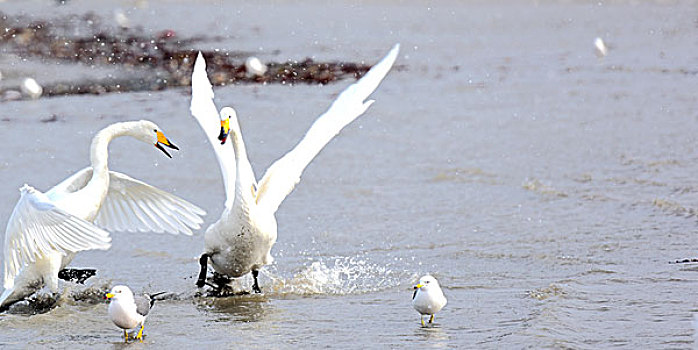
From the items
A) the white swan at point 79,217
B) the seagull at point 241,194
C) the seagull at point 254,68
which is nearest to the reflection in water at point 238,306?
the seagull at point 241,194

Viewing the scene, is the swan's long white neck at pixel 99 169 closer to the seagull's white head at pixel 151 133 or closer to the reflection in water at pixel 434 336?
the seagull's white head at pixel 151 133

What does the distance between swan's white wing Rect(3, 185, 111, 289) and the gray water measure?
0.51 m

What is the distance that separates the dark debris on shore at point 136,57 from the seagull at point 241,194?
10.1 m

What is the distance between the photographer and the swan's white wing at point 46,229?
7.13 meters

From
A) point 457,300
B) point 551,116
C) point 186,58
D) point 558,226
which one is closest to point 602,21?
point 186,58

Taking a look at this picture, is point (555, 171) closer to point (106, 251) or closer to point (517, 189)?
point (517, 189)

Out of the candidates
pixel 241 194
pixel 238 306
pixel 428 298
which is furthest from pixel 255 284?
pixel 428 298

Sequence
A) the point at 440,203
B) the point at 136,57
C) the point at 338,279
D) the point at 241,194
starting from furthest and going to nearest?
the point at 136,57 < the point at 440,203 < the point at 338,279 < the point at 241,194

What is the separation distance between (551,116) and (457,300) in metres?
8.80

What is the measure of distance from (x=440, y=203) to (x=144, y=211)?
315cm

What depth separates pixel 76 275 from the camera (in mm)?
8047

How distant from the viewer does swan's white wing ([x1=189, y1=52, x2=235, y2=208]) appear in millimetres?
8117

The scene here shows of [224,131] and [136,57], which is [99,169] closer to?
[224,131]

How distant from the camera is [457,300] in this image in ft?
24.9
